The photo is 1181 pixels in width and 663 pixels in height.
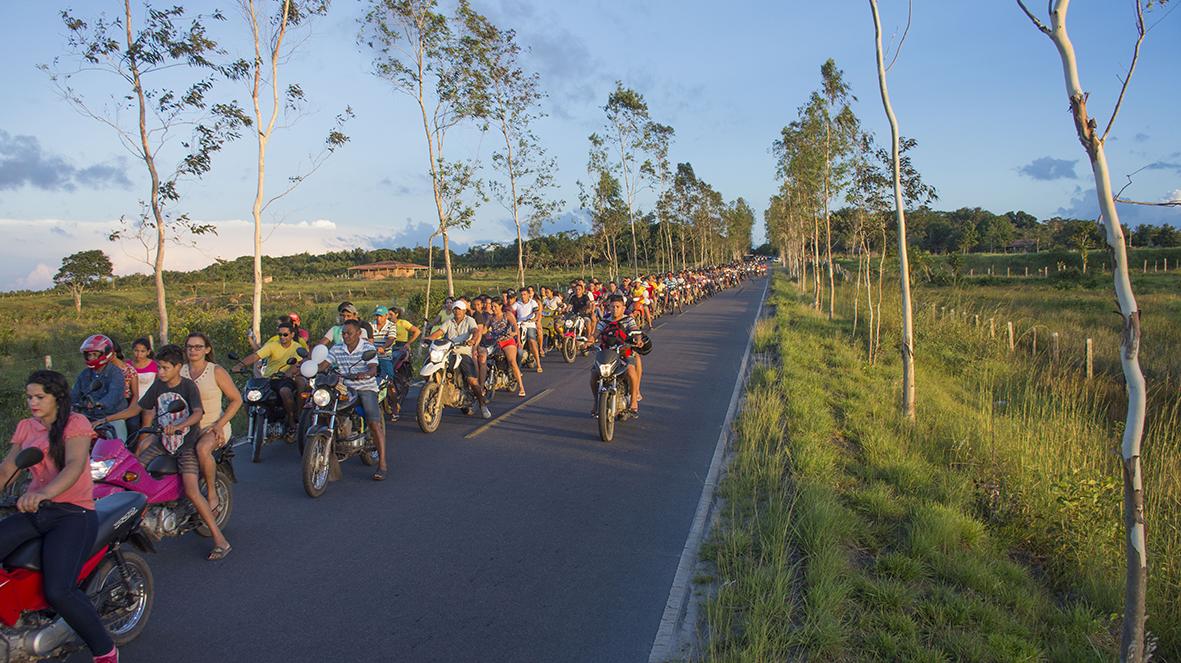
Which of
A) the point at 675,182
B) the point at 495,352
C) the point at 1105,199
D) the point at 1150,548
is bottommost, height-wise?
the point at 1150,548

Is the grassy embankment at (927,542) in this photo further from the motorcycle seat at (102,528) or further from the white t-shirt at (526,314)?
the white t-shirt at (526,314)

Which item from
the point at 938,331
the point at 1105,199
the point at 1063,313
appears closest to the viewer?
the point at 1105,199

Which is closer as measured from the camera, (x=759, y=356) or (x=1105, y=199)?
(x=1105, y=199)

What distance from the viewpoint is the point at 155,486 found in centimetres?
525

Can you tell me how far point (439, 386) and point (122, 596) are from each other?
5793 mm

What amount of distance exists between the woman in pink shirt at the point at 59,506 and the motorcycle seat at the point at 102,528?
0.11 feet

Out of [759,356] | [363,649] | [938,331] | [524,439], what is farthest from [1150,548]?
[938,331]

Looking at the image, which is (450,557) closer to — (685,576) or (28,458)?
(685,576)

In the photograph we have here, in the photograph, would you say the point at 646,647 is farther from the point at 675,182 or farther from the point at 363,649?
the point at 675,182

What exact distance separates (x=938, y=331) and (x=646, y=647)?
708 inches

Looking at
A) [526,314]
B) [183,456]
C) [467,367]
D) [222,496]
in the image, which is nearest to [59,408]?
[183,456]

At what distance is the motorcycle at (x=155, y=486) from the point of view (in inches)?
191

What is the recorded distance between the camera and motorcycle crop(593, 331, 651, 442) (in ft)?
29.6

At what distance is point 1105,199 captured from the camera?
A: 329 cm
